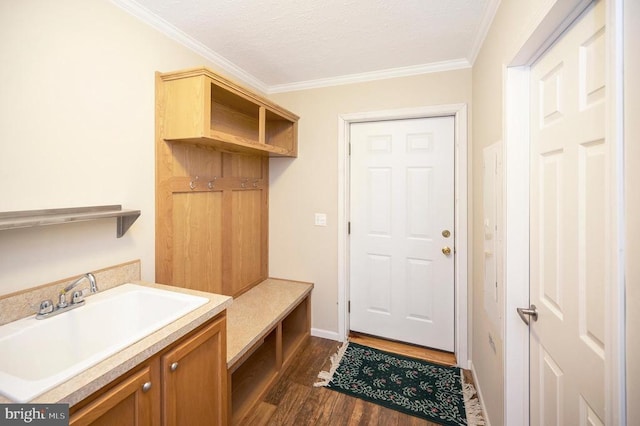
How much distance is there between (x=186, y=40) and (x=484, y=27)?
1885mm

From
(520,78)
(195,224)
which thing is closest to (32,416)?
(195,224)

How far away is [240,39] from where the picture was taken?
1.92 metres

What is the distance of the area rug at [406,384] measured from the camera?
1.79 m

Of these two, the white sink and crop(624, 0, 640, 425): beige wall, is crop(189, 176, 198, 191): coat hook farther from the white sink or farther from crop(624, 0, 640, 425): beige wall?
crop(624, 0, 640, 425): beige wall

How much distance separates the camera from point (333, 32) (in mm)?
1819

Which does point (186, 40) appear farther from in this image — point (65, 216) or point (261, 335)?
point (261, 335)

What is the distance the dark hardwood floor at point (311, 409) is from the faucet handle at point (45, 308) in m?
1.21

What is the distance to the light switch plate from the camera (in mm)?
2643

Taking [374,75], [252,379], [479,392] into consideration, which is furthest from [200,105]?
[479,392]

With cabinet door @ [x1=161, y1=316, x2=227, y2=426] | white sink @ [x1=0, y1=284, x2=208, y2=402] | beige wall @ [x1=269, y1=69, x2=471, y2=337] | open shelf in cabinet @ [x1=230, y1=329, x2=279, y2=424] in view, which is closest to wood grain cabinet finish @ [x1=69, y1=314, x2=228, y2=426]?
cabinet door @ [x1=161, y1=316, x2=227, y2=426]

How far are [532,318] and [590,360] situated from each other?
0.42 m

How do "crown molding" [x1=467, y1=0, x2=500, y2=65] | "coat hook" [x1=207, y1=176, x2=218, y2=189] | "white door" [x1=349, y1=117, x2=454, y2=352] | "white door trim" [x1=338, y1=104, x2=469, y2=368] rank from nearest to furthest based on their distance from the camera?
"crown molding" [x1=467, y1=0, x2=500, y2=65] < "coat hook" [x1=207, y1=176, x2=218, y2=189] < "white door trim" [x1=338, y1=104, x2=469, y2=368] < "white door" [x1=349, y1=117, x2=454, y2=352]

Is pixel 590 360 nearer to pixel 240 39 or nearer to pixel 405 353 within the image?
pixel 405 353

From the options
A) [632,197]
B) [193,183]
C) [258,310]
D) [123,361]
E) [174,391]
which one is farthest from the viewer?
[258,310]
